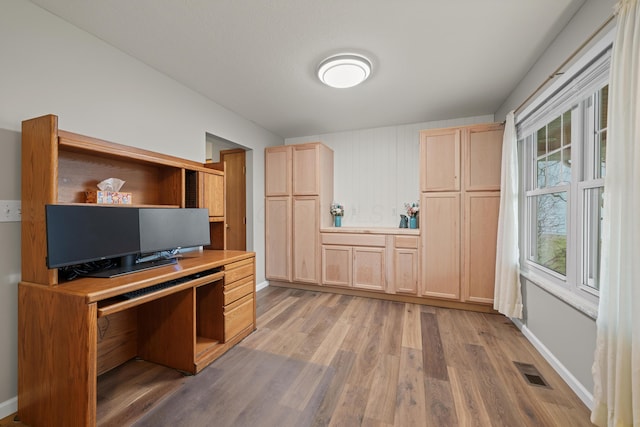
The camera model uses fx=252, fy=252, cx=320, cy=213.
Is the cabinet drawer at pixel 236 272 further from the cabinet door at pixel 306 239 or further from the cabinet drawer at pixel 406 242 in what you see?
the cabinet drawer at pixel 406 242

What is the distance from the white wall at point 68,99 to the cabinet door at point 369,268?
2.31m

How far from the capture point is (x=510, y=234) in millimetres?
2484

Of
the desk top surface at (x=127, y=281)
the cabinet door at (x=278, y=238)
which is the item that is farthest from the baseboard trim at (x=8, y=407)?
the cabinet door at (x=278, y=238)

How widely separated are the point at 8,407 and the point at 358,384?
2.09 meters

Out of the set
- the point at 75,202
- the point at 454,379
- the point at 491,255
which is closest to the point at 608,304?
the point at 454,379

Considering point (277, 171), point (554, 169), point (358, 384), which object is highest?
point (277, 171)

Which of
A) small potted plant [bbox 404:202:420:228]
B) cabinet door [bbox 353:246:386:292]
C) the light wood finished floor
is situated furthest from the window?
cabinet door [bbox 353:246:386:292]

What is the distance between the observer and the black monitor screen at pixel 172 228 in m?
1.92

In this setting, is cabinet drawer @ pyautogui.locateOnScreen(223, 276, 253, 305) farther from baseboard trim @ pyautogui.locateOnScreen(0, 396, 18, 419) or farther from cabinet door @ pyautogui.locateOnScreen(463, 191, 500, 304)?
cabinet door @ pyautogui.locateOnScreen(463, 191, 500, 304)

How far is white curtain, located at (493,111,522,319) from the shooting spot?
246 centimetres

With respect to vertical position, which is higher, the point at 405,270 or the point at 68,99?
the point at 68,99

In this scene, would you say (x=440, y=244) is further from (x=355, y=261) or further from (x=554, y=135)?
(x=554, y=135)

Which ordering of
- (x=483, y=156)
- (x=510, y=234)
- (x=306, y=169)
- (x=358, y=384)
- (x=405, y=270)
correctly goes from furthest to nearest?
(x=306, y=169) < (x=405, y=270) < (x=483, y=156) < (x=510, y=234) < (x=358, y=384)

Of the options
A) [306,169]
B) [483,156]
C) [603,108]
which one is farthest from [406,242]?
[603,108]
